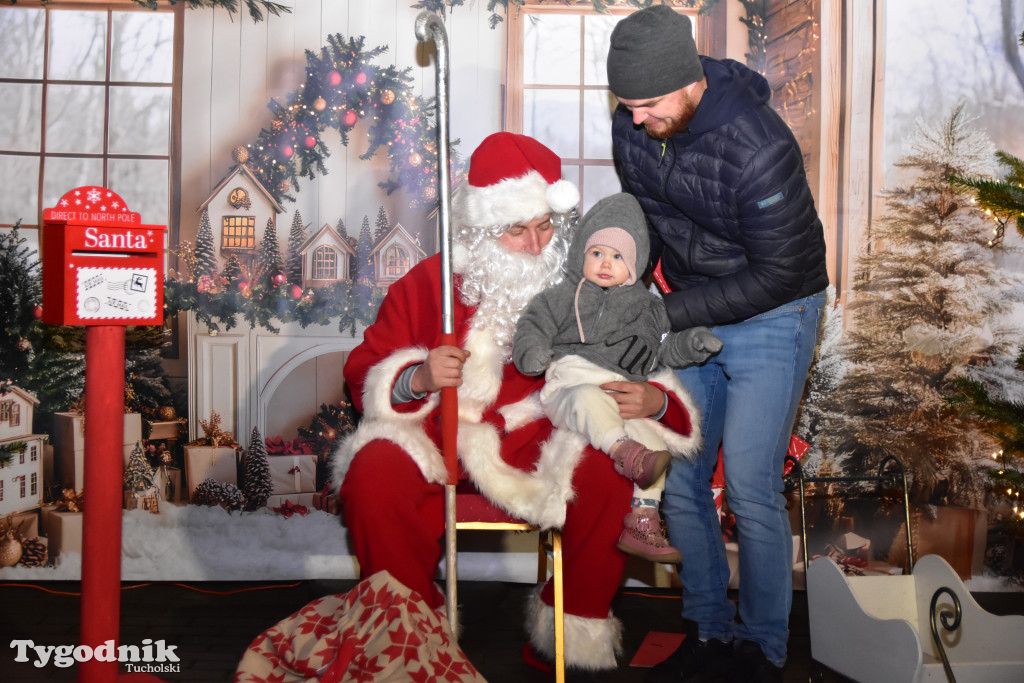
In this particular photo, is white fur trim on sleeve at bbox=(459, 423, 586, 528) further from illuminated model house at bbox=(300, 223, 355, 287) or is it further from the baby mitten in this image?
illuminated model house at bbox=(300, 223, 355, 287)

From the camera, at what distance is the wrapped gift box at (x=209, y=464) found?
9.84 ft

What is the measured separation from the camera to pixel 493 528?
2.12m

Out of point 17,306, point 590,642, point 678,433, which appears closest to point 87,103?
point 17,306

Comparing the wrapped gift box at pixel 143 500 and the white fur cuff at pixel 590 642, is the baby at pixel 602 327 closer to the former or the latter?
the white fur cuff at pixel 590 642

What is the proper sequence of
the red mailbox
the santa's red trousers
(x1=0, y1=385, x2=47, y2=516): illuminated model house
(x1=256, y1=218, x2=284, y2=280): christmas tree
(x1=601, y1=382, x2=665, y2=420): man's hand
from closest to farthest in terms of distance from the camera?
the red mailbox → the santa's red trousers → (x1=601, y1=382, x2=665, y2=420): man's hand → (x1=0, y1=385, x2=47, y2=516): illuminated model house → (x1=256, y1=218, x2=284, y2=280): christmas tree

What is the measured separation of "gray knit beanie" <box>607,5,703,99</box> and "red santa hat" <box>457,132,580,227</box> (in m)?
0.39

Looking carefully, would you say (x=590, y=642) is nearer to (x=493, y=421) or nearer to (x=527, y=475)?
(x=527, y=475)

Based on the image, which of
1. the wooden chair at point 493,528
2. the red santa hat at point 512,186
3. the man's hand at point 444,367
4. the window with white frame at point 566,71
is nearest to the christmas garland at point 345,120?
the window with white frame at point 566,71

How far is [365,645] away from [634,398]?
0.94m

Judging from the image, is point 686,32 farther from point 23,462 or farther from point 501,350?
point 23,462

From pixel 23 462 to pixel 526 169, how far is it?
223 centimetres

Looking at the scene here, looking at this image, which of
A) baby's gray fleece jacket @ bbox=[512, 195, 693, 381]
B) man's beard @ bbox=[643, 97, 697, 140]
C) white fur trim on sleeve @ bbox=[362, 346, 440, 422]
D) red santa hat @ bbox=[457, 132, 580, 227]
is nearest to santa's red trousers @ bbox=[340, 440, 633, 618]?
white fur trim on sleeve @ bbox=[362, 346, 440, 422]

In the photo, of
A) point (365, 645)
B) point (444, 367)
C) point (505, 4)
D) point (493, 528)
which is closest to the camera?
point (365, 645)

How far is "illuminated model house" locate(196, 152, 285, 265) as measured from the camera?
297 centimetres
